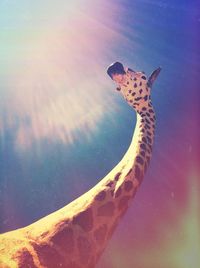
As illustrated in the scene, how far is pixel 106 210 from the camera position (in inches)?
101

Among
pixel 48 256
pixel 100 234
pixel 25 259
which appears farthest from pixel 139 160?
pixel 25 259

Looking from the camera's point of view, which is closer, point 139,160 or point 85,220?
point 85,220

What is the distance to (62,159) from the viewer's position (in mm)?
9141

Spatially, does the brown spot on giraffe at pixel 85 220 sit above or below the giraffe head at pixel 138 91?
below

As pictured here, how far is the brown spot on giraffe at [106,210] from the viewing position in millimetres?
2551

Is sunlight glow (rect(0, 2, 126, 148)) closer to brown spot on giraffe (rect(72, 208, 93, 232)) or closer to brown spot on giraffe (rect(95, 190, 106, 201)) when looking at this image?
brown spot on giraffe (rect(95, 190, 106, 201))

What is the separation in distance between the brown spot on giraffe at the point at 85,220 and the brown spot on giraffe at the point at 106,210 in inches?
2.6

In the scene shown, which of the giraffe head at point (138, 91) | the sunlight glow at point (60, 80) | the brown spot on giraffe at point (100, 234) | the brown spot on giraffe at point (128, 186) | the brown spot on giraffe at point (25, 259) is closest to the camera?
the brown spot on giraffe at point (25, 259)

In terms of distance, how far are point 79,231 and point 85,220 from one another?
8 centimetres

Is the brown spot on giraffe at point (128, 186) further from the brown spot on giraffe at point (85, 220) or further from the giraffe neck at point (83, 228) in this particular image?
the brown spot on giraffe at point (85, 220)

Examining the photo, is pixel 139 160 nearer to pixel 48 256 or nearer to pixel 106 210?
pixel 106 210

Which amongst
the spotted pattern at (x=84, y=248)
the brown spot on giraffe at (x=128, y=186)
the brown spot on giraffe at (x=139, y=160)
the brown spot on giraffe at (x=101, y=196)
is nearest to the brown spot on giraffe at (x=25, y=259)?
the spotted pattern at (x=84, y=248)

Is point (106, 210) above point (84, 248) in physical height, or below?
above

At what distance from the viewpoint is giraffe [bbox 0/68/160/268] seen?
90.4 inches
